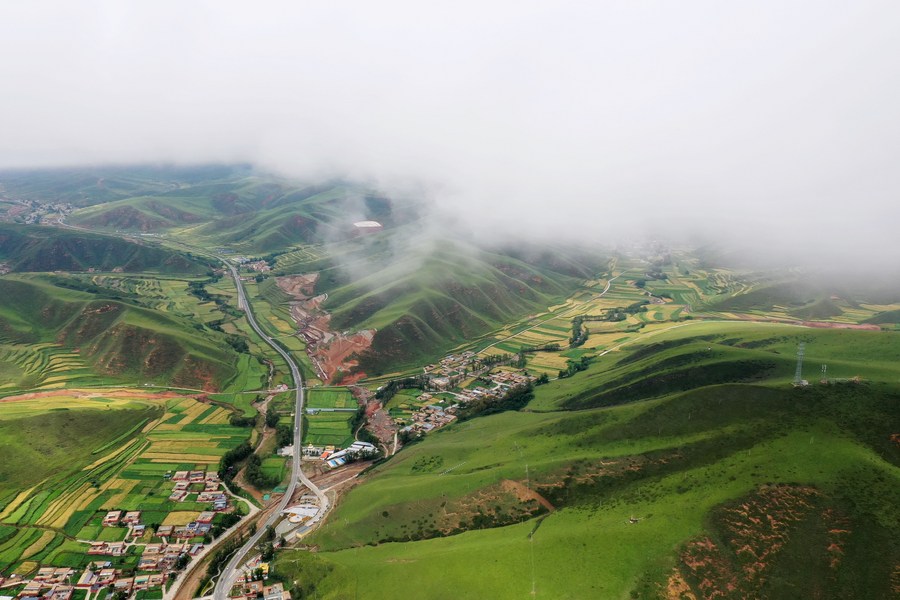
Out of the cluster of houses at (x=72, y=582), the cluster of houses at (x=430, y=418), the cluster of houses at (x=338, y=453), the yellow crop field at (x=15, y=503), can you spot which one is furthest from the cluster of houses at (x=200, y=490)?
the cluster of houses at (x=430, y=418)

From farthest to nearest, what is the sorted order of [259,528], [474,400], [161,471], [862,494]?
Answer: [474,400] → [161,471] → [259,528] → [862,494]

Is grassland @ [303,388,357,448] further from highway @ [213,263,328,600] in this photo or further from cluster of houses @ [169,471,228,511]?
cluster of houses @ [169,471,228,511]

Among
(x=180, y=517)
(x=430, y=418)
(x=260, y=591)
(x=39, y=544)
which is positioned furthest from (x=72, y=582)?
(x=430, y=418)

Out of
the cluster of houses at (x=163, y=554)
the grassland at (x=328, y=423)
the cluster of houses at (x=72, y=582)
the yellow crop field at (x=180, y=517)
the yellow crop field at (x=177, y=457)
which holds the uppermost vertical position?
the grassland at (x=328, y=423)

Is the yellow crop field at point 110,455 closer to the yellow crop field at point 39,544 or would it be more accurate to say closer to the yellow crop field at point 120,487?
the yellow crop field at point 120,487

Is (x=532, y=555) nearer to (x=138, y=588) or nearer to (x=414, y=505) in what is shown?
(x=414, y=505)

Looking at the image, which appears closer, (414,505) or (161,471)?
(414,505)

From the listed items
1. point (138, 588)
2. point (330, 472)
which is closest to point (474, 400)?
point (330, 472)
